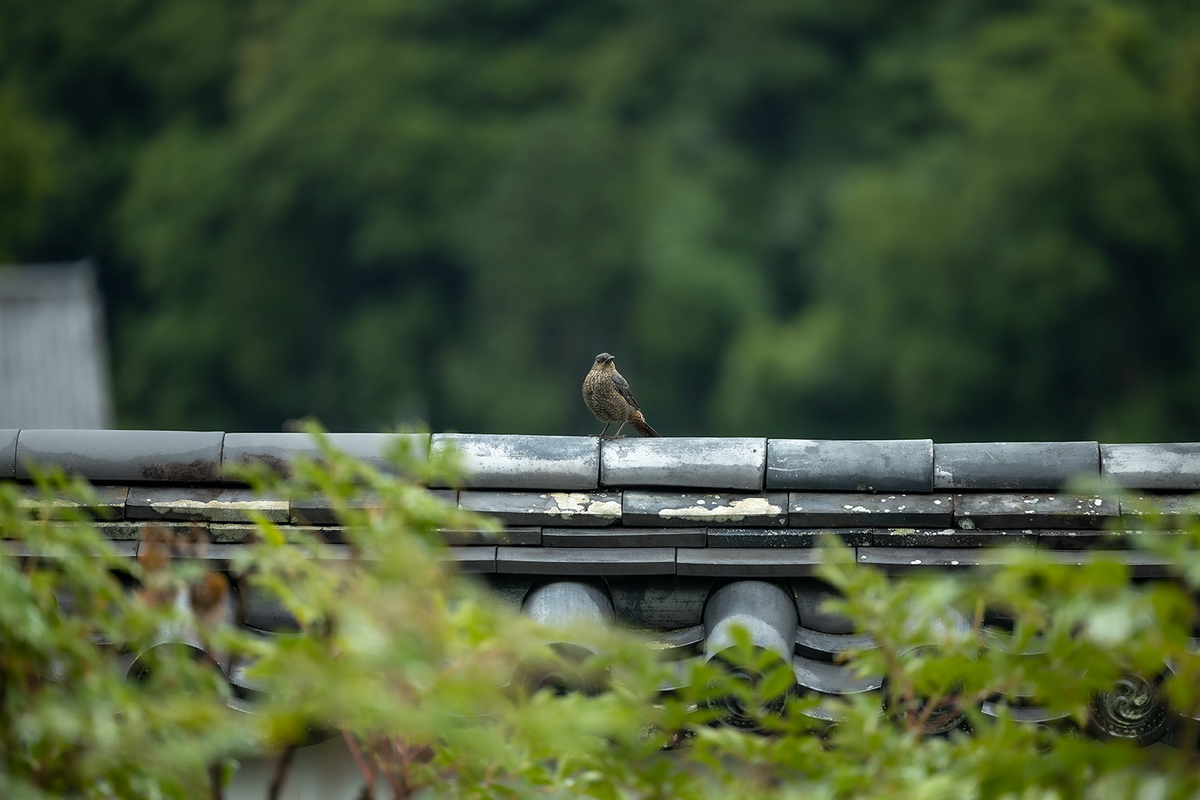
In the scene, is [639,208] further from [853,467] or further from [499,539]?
[499,539]

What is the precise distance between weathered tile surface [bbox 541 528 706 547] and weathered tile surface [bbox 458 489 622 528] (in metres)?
0.03

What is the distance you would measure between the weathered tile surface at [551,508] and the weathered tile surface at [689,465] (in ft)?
0.23

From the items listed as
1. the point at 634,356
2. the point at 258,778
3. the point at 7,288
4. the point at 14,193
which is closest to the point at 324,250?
the point at 634,356

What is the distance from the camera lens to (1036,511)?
3.31 m

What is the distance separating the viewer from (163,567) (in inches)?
74.1

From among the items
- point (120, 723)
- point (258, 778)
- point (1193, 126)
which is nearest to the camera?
point (120, 723)

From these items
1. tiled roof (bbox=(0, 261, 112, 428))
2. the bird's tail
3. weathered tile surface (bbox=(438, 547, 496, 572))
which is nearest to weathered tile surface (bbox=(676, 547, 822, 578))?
weathered tile surface (bbox=(438, 547, 496, 572))

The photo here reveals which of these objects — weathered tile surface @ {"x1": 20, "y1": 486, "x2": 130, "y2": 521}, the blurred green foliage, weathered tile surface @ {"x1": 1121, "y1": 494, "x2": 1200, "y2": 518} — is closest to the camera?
the blurred green foliage

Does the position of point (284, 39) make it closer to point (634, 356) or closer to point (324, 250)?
point (324, 250)

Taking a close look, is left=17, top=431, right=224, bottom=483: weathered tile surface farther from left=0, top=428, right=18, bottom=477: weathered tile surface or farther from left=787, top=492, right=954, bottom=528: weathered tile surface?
left=787, top=492, right=954, bottom=528: weathered tile surface

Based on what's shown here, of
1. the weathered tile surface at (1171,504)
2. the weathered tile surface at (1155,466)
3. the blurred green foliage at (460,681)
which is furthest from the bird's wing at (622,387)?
the blurred green foliage at (460,681)

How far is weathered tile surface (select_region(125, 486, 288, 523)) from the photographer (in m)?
3.40

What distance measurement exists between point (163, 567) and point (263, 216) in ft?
122

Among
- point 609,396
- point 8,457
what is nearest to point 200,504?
point 8,457
